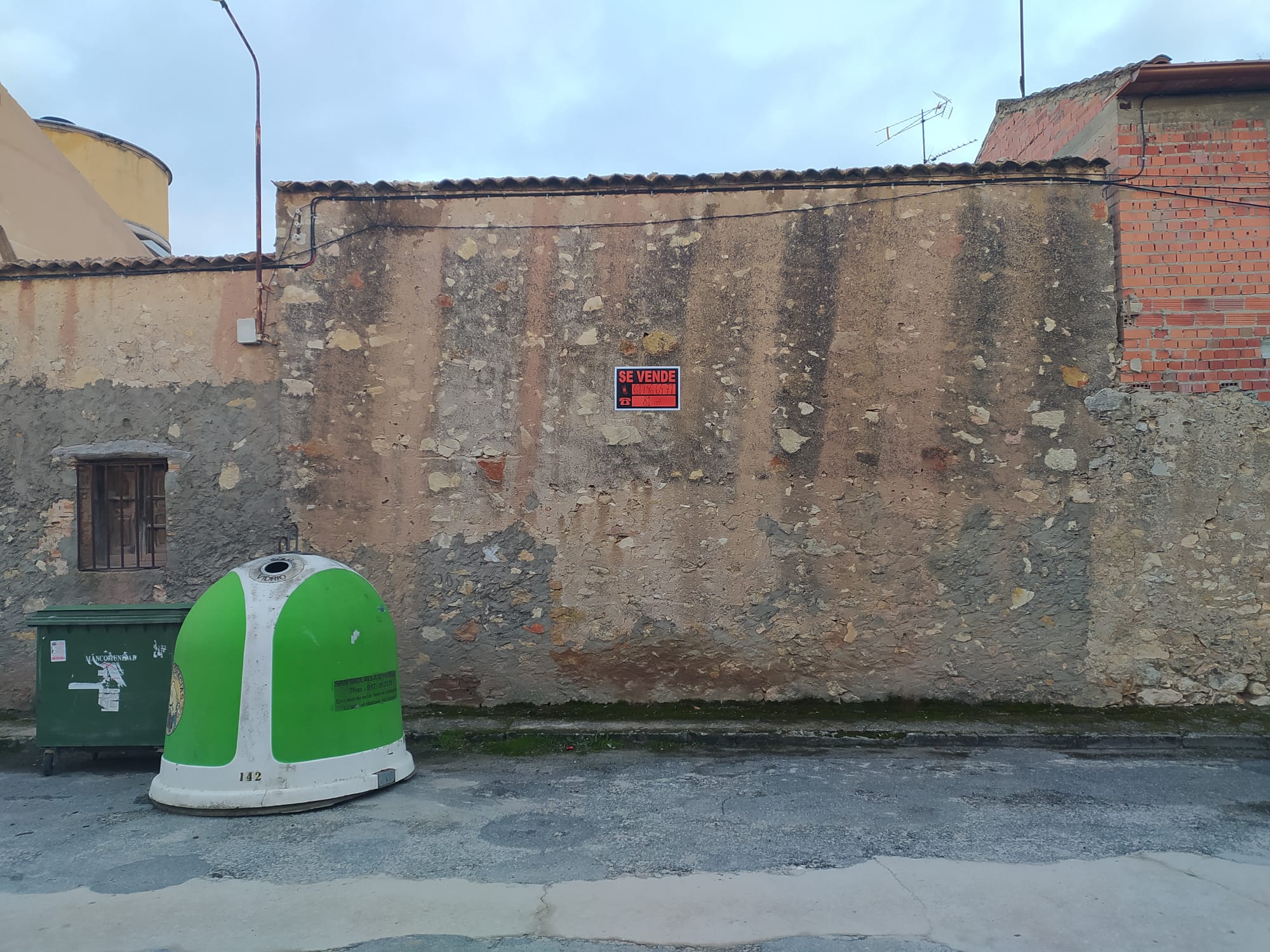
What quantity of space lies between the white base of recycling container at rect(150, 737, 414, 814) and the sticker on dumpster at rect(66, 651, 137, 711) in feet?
3.29

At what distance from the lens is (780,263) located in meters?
6.83

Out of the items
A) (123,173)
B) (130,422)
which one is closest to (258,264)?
(130,422)

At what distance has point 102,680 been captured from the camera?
220 inches

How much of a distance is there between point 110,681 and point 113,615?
16.2 inches

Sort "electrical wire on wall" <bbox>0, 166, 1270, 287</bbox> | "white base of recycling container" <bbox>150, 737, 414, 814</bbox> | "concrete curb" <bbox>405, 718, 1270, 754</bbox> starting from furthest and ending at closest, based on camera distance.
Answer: "electrical wire on wall" <bbox>0, 166, 1270, 287</bbox> < "concrete curb" <bbox>405, 718, 1270, 754</bbox> < "white base of recycling container" <bbox>150, 737, 414, 814</bbox>

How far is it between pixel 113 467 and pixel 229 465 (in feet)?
3.63

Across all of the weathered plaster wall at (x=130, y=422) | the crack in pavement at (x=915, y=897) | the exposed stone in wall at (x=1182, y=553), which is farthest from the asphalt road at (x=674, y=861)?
the weathered plaster wall at (x=130, y=422)

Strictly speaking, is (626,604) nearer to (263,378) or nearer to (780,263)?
(780,263)

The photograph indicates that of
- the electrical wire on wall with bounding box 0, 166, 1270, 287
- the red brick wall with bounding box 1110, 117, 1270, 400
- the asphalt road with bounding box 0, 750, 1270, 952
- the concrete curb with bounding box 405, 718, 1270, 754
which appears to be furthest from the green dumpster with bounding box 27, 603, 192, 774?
the red brick wall with bounding box 1110, 117, 1270, 400

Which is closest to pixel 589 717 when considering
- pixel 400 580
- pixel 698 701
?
pixel 698 701

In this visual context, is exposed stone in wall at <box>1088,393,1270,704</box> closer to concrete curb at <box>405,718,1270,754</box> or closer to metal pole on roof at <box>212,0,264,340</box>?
concrete curb at <box>405,718,1270,754</box>

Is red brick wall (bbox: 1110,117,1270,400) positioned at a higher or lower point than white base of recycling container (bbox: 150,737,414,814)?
higher

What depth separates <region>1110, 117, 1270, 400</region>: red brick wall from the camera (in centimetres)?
664

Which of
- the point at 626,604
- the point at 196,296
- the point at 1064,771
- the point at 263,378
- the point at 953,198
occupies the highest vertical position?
the point at 953,198
